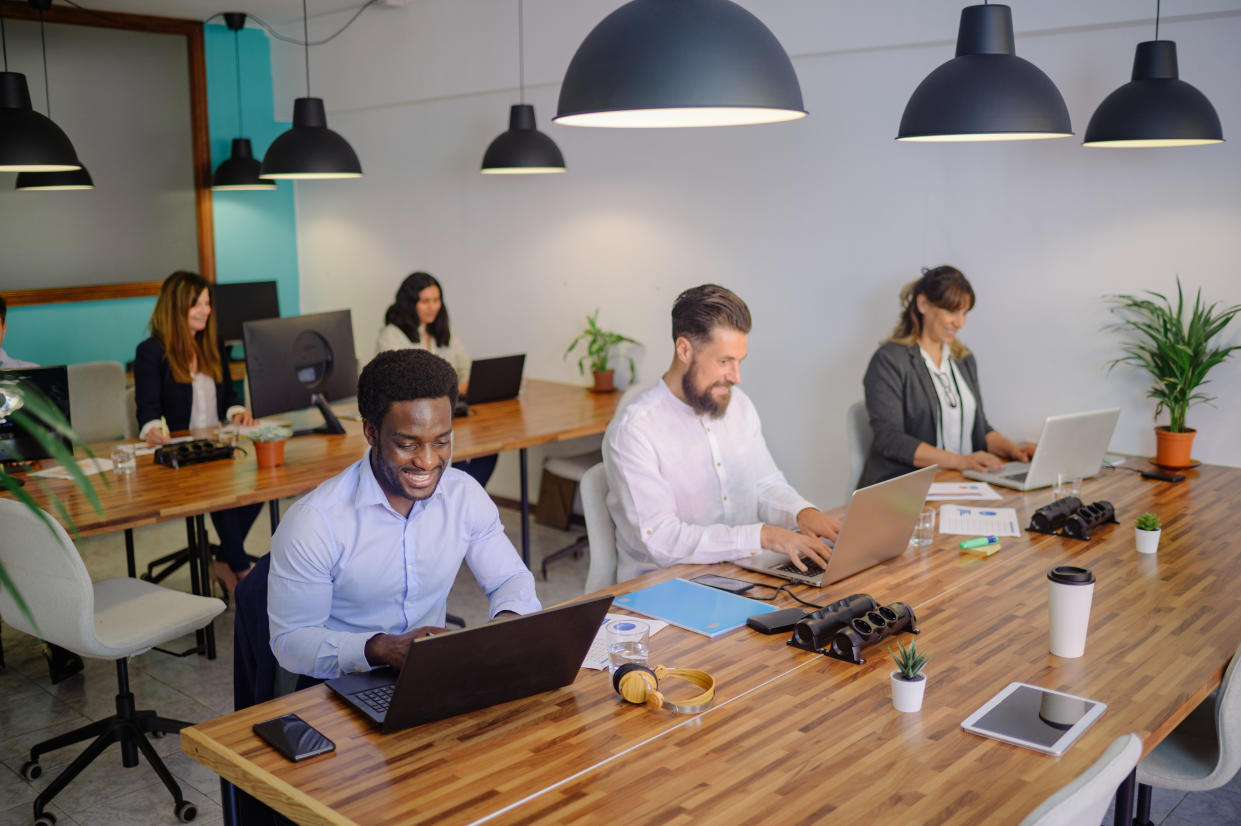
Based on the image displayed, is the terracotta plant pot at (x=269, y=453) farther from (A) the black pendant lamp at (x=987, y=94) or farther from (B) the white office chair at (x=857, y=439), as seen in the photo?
(A) the black pendant lamp at (x=987, y=94)

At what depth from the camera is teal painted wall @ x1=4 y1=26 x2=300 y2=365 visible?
6.41 meters

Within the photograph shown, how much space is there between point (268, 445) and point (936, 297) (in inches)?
98.8

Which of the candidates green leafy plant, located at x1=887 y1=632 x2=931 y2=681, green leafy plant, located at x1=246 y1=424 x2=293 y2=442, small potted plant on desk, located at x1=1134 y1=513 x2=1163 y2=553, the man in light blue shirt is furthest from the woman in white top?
green leafy plant, located at x1=887 y1=632 x2=931 y2=681

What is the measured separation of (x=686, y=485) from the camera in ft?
10.3

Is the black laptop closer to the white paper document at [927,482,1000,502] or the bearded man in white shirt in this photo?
the bearded man in white shirt

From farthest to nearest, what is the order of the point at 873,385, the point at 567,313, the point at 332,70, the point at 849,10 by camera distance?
the point at 332,70 → the point at 567,313 → the point at 849,10 → the point at 873,385

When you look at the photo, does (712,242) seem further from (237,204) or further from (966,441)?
(237,204)

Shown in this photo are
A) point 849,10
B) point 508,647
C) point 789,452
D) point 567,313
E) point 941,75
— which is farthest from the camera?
point 567,313

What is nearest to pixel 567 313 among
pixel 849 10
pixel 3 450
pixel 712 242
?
pixel 712 242

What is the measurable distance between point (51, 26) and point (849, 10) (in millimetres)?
4718

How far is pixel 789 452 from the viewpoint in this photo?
522 cm

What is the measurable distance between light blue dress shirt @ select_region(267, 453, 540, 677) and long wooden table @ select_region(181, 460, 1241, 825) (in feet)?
0.75

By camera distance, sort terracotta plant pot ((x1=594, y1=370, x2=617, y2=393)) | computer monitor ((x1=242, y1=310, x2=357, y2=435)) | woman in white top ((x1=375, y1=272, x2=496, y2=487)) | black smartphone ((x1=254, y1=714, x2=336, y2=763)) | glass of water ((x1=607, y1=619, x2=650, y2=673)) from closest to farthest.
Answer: black smartphone ((x1=254, y1=714, x2=336, y2=763)), glass of water ((x1=607, y1=619, x2=650, y2=673)), computer monitor ((x1=242, y1=310, x2=357, y2=435)), woman in white top ((x1=375, y1=272, x2=496, y2=487)), terracotta plant pot ((x1=594, y1=370, x2=617, y2=393))

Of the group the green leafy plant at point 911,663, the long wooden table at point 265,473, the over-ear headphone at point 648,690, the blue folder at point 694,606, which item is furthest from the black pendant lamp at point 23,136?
the green leafy plant at point 911,663
